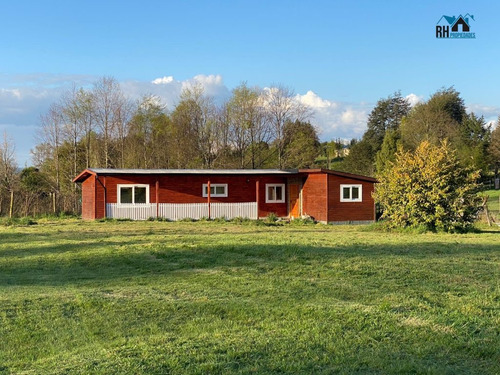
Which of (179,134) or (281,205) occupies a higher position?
(179,134)

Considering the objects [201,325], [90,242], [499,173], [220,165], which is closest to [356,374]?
[201,325]

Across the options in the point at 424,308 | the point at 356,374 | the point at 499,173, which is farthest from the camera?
the point at 499,173

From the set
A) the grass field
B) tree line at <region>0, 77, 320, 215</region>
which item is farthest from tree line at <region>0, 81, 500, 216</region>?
the grass field

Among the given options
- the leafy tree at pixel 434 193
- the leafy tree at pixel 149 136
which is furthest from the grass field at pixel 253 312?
the leafy tree at pixel 149 136

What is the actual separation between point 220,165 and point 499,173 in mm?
35707

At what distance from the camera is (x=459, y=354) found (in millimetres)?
4301

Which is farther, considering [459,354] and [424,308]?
[424,308]

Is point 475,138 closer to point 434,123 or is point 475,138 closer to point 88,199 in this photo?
point 434,123

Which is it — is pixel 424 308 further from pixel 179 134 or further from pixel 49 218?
pixel 179 134

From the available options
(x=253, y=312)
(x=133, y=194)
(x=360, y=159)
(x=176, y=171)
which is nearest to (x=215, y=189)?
(x=176, y=171)

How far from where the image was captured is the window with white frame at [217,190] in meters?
26.9

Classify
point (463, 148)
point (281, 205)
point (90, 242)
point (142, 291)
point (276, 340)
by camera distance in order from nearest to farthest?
point (276, 340) → point (142, 291) → point (90, 242) → point (281, 205) → point (463, 148)

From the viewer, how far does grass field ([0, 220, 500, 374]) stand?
4.16 metres

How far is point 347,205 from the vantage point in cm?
2606
